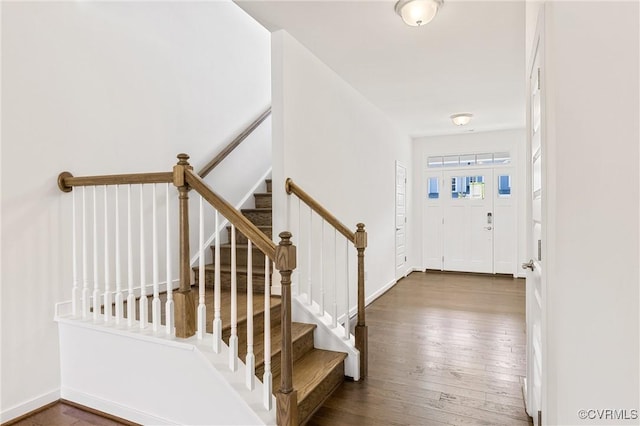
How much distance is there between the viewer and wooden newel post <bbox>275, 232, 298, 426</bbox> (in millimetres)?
1794

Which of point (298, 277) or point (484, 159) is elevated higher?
point (484, 159)

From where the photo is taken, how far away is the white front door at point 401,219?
6055mm

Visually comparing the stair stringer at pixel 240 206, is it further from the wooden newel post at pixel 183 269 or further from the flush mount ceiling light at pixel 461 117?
the flush mount ceiling light at pixel 461 117

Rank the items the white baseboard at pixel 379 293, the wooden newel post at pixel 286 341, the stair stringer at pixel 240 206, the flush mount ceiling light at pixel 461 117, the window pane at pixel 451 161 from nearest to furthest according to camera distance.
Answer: the wooden newel post at pixel 286 341 → the stair stringer at pixel 240 206 → the white baseboard at pixel 379 293 → the flush mount ceiling light at pixel 461 117 → the window pane at pixel 451 161

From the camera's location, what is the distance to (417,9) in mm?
2396

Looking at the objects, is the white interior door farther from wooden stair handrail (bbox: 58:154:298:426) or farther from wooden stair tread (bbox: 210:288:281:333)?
wooden stair tread (bbox: 210:288:281:333)

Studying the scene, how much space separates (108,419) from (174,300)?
85 cm

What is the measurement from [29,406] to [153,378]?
815 mm

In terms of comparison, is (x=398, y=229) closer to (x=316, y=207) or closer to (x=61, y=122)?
(x=316, y=207)

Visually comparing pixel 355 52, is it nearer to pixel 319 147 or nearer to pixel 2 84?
pixel 319 147

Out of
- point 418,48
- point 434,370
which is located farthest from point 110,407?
point 418,48

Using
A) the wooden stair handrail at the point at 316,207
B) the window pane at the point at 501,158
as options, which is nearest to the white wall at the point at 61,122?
the wooden stair handrail at the point at 316,207

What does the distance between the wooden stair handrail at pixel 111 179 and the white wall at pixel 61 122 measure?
58 mm

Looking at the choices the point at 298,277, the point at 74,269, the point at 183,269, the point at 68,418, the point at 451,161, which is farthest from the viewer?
the point at 451,161
